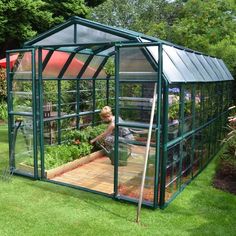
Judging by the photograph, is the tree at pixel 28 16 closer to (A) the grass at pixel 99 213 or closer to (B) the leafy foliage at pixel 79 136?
(B) the leafy foliage at pixel 79 136

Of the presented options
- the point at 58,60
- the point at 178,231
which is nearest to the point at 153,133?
the point at 178,231

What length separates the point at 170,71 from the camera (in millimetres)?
5176

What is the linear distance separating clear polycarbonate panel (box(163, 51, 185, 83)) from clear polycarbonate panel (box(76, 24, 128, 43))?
0.92 meters

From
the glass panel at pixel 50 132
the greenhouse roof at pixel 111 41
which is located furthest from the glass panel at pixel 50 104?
the greenhouse roof at pixel 111 41

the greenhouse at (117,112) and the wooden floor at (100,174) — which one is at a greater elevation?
the greenhouse at (117,112)

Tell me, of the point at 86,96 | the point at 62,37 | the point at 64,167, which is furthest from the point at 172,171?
the point at 86,96

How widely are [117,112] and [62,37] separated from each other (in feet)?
6.33

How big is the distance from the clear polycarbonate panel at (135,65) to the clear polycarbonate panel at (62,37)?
4.14 ft

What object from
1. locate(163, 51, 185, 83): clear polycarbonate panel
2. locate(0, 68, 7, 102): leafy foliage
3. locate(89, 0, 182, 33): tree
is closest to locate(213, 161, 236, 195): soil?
locate(163, 51, 185, 83): clear polycarbonate panel

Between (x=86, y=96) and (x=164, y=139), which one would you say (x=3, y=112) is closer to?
(x=86, y=96)

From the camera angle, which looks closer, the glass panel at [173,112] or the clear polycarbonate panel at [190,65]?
the glass panel at [173,112]

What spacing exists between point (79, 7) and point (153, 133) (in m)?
13.7

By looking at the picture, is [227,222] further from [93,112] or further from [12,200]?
[93,112]

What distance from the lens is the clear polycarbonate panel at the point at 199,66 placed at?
22.3 ft
